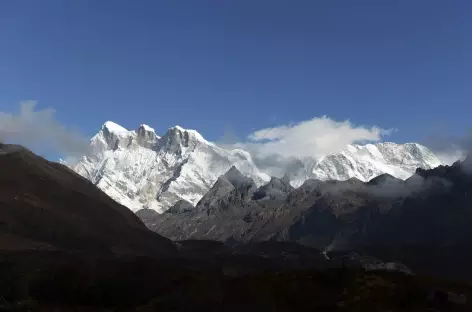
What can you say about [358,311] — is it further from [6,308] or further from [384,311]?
[6,308]

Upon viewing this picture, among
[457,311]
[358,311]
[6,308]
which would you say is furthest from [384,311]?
[6,308]

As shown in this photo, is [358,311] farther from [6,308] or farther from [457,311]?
[6,308]

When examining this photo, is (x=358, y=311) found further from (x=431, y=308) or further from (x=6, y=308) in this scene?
(x=6, y=308)

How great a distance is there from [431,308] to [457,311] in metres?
8.67

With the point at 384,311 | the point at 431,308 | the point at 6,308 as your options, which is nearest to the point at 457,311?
the point at 431,308

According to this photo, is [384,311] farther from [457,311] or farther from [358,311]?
[457,311]

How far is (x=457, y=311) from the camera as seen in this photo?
199375 millimetres

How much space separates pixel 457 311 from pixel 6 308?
500ft

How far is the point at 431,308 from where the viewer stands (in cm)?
19988

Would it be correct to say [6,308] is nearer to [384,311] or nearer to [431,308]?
[384,311]

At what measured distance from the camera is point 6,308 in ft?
655

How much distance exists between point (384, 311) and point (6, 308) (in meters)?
128

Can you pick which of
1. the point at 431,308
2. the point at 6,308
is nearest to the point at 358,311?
the point at 431,308

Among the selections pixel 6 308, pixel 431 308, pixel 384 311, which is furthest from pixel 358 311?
pixel 6 308
